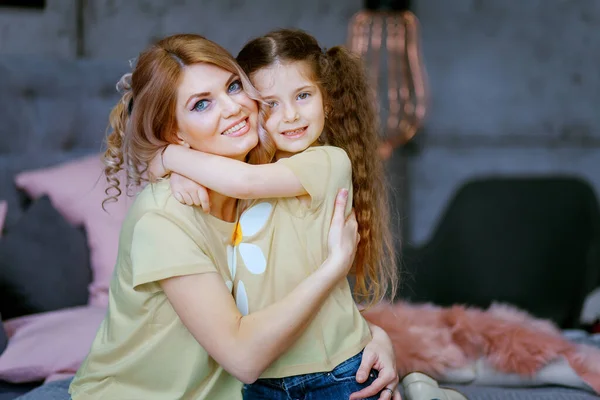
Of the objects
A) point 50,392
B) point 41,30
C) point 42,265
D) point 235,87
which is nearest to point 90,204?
point 42,265

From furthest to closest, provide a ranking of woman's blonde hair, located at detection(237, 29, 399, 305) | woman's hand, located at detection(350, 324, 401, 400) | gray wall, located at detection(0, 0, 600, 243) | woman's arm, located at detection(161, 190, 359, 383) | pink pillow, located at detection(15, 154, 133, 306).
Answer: gray wall, located at detection(0, 0, 600, 243) < pink pillow, located at detection(15, 154, 133, 306) < woman's blonde hair, located at detection(237, 29, 399, 305) < woman's hand, located at detection(350, 324, 401, 400) < woman's arm, located at detection(161, 190, 359, 383)

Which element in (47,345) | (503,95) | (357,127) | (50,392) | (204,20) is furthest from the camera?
(503,95)

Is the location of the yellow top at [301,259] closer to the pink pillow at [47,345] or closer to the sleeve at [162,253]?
the sleeve at [162,253]

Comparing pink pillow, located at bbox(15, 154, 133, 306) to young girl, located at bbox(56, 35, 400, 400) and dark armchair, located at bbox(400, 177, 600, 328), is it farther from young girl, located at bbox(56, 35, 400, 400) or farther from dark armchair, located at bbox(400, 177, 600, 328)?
dark armchair, located at bbox(400, 177, 600, 328)

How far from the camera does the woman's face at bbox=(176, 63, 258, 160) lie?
1.41 metres

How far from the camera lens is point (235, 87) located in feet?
4.80

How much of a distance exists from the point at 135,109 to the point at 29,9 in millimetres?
2079

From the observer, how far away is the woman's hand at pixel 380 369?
1410 mm

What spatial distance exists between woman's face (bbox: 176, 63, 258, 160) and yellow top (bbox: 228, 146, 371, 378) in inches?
4.0

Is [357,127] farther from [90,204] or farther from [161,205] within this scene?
[90,204]

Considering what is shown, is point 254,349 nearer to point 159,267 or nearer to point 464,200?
point 159,267

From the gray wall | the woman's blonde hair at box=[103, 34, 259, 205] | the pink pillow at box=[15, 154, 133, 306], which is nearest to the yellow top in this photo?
the woman's blonde hair at box=[103, 34, 259, 205]

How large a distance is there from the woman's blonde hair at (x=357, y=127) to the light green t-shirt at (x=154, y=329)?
0.29 meters

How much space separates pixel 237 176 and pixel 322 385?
41 centimetres
